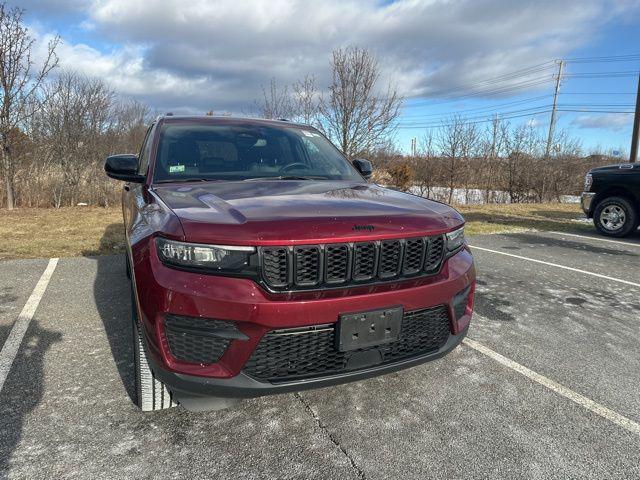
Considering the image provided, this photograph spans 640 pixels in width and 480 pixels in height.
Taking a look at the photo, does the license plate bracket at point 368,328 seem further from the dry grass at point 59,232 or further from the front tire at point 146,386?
the dry grass at point 59,232

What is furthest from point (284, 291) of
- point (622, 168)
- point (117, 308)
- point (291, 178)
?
point (622, 168)

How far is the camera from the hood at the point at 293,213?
198cm

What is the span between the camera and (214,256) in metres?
1.98

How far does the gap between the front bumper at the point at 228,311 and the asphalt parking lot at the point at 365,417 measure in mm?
397

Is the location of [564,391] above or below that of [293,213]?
below

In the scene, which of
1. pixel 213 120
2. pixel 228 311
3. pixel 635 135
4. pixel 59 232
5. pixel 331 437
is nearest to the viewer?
pixel 228 311

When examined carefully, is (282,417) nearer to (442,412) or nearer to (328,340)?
(328,340)

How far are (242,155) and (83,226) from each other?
23.6 ft

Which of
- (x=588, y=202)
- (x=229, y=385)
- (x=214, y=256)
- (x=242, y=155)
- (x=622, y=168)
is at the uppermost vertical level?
(x=622, y=168)

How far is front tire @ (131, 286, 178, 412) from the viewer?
7.52ft

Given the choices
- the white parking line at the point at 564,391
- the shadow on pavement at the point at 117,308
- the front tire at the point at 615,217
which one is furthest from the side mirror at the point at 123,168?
the front tire at the point at 615,217

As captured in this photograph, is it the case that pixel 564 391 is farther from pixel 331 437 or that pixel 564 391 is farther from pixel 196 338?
pixel 196 338

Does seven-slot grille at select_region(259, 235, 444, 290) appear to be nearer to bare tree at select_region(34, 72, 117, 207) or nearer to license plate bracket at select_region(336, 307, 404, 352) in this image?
license plate bracket at select_region(336, 307, 404, 352)

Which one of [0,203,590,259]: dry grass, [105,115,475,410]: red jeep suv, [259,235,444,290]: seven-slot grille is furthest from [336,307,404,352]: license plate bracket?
[0,203,590,259]: dry grass
